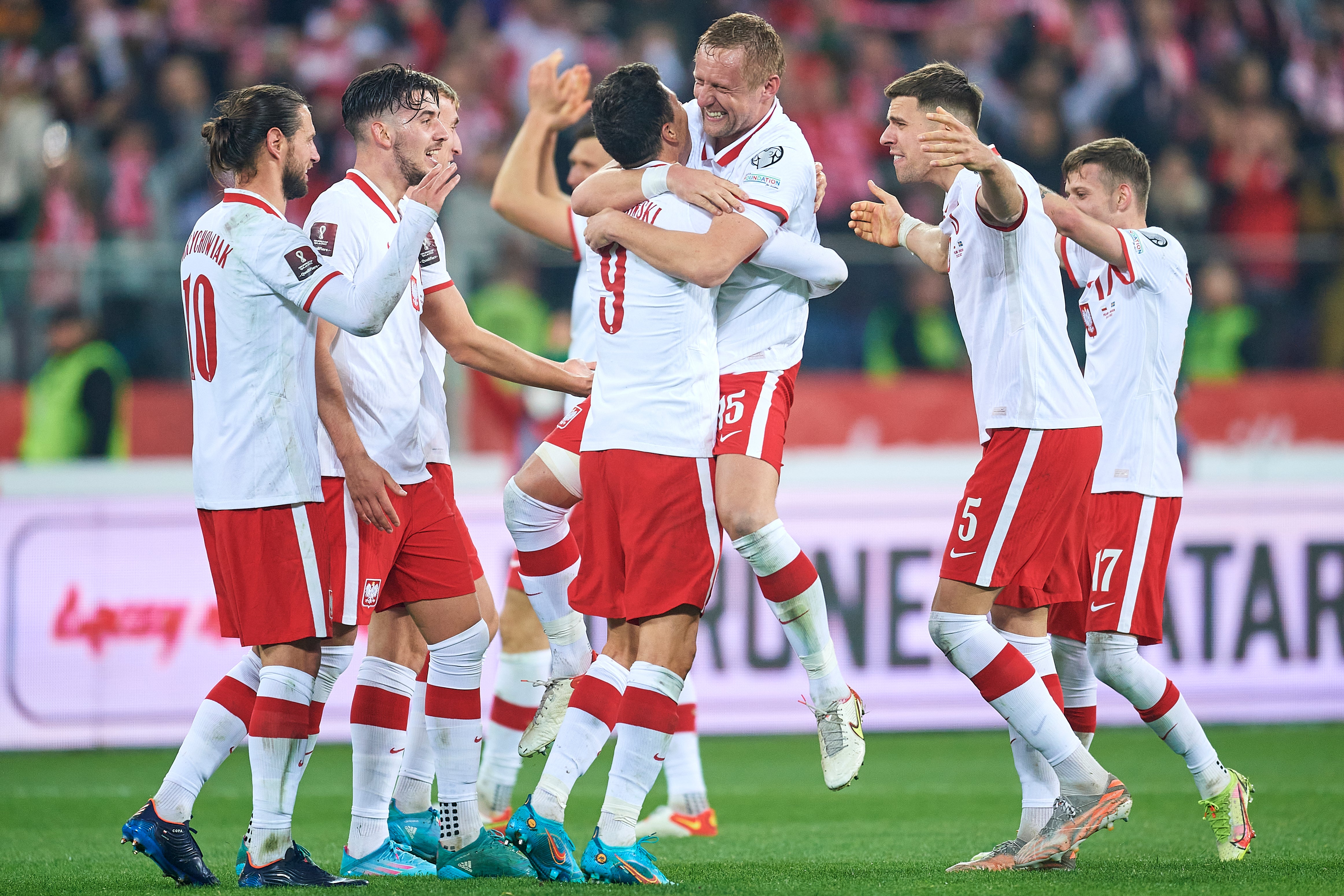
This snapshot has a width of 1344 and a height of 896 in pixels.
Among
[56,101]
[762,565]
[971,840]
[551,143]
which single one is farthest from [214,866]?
[56,101]

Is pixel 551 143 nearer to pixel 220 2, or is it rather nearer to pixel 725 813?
pixel 725 813

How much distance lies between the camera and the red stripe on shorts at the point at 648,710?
4.91 meters

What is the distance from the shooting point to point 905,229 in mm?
5992

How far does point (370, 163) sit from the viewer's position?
18.0 ft

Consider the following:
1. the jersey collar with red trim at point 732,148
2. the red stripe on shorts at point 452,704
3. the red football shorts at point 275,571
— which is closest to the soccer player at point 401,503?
the red stripe on shorts at point 452,704

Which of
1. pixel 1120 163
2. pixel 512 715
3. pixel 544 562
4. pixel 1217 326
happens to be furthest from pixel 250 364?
pixel 1217 326

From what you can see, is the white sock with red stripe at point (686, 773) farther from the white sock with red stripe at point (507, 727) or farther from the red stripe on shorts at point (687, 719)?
the white sock with red stripe at point (507, 727)

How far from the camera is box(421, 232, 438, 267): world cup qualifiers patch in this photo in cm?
545

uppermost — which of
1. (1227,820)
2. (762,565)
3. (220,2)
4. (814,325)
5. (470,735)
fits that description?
(220,2)

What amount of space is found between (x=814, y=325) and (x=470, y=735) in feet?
21.6

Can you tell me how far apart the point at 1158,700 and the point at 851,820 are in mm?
1778

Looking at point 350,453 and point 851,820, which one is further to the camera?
point 851,820

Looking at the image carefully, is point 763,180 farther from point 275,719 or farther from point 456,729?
point 275,719

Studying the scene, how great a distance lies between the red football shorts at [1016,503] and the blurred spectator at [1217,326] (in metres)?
6.44
